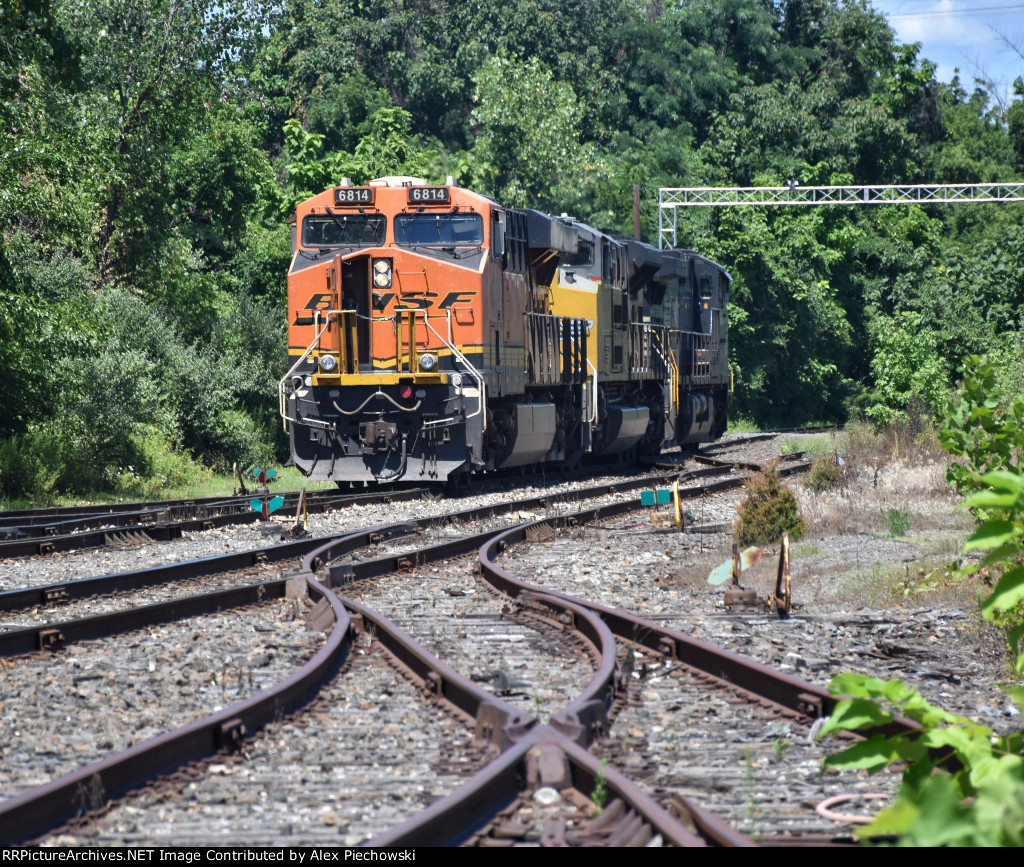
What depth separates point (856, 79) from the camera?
49.8m

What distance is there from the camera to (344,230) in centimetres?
A: 1630

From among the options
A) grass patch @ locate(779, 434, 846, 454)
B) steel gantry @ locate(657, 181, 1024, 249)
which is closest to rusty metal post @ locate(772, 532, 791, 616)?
grass patch @ locate(779, 434, 846, 454)

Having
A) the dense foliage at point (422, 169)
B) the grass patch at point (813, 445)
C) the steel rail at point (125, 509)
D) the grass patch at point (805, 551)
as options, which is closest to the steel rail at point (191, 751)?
the grass patch at point (805, 551)

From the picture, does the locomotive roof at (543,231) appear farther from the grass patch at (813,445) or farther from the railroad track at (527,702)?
the railroad track at (527,702)

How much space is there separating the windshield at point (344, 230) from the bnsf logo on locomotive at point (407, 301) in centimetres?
73

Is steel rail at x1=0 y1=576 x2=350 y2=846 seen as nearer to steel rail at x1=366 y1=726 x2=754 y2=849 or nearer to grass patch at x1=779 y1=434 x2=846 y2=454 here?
steel rail at x1=366 y1=726 x2=754 y2=849

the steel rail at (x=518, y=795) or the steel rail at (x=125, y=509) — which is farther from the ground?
the steel rail at (x=518, y=795)

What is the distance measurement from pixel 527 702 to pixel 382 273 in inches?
439

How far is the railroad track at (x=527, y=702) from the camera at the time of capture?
356cm

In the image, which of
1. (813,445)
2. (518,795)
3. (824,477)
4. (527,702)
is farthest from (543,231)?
(518,795)

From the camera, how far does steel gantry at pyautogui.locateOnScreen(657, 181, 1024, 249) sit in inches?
1292

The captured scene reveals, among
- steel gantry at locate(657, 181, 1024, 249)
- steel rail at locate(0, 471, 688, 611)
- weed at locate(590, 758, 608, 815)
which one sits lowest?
steel rail at locate(0, 471, 688, 611)

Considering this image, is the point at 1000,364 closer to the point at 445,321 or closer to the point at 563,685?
the point at 445,321

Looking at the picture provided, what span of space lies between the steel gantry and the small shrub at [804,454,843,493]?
1617 centimetres
